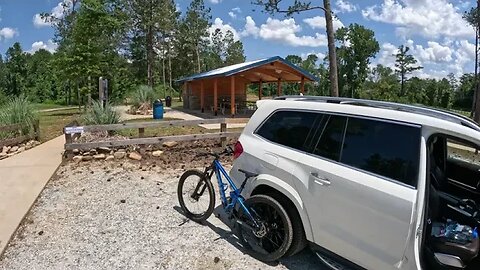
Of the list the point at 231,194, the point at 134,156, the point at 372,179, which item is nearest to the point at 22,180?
the point at 134,156

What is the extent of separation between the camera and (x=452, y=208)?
2939 millimetres

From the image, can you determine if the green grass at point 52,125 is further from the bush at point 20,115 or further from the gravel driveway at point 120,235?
the gravel driveway at point 120,235

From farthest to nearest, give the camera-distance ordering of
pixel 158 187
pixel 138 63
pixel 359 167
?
1. pixel 138 63
2. pixel 158 187
3. pixel 359 167

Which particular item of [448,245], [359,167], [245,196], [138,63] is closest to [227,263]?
[245,196]

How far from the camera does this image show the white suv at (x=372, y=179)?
8.41 ft

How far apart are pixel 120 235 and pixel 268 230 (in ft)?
5.89

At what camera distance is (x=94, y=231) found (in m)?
4.25

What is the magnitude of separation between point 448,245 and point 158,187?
444cm

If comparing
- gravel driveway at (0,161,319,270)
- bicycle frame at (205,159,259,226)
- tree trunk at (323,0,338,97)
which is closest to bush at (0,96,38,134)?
gravel driveway at (0,161,319,270)

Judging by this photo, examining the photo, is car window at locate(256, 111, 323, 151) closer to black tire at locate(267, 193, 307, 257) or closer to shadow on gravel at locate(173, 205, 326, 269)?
black tire at locate(267, 193, 307, 257)

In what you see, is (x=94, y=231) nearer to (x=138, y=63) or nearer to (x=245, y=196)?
(x=245, y=196)

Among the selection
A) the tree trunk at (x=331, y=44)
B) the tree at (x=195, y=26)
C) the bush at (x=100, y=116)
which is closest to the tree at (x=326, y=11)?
the tree trunk at (x=331, y=44)

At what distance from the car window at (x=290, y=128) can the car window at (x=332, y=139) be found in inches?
5.2

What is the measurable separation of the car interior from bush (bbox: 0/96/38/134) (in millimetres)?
10196
